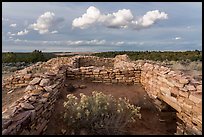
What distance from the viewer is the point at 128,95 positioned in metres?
8.52

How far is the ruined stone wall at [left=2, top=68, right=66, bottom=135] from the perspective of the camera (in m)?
4.53

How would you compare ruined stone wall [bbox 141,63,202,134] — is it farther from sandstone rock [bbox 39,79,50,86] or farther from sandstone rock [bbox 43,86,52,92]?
sandstone rock [bbox 39,79,50,86]

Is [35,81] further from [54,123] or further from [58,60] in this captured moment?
[58,60]

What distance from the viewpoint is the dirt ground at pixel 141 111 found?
5922 millimetres

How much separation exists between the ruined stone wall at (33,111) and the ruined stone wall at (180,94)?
2.63 metres

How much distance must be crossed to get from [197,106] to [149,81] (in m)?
3.36

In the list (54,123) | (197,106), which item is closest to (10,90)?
(54,123)

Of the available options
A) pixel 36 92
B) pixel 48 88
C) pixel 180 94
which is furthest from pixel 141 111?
pixel 36 92

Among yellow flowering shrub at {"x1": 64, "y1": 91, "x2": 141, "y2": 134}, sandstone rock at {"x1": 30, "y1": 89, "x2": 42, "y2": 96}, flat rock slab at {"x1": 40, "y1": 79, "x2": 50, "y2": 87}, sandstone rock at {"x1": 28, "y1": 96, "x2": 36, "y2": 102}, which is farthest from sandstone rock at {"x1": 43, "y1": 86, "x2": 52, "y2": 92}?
yellow flowering shrub at {"x1": 64, "y1": 91, "x2": 141, "y2": 134}

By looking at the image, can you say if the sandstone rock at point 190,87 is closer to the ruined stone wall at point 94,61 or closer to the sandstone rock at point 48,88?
the sandstone rock at point 48,88

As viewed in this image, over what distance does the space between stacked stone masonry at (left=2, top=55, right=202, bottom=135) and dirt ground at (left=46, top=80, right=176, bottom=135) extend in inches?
6.5

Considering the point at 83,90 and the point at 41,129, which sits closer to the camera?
the point at 41,129

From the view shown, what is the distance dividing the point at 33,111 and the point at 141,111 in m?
3.14

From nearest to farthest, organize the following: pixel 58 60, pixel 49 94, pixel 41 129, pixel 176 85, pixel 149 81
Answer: pixel 41 129 → pixel 49 94 → pixel 176 85 → pixel 149 81 → pixel 58 60
